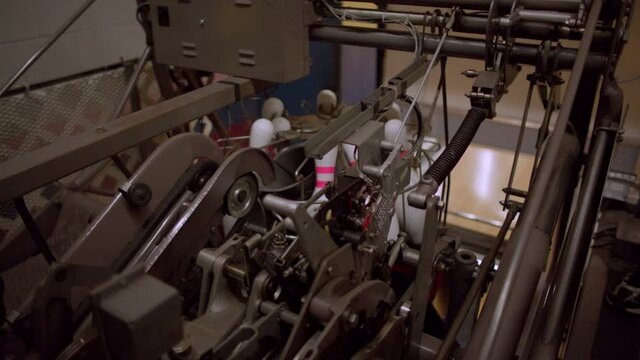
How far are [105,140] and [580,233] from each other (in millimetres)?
1038

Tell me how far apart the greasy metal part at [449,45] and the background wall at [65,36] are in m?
1.12

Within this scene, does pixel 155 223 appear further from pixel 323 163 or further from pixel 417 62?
pixel 417 62

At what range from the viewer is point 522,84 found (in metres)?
2.67

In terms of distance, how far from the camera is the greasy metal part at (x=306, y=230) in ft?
2.53

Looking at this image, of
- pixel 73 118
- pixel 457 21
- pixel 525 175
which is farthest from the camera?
pixel 525 175

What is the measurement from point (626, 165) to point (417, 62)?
1729mm

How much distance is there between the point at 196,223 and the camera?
105cm

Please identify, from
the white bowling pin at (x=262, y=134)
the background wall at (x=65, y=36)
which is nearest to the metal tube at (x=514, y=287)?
the white bowling pin at (x=262, y=134)

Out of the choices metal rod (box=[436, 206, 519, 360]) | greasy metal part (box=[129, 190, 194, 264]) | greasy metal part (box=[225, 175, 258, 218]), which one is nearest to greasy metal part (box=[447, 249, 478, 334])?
metal rod (box=[436, 206, 519, 360])

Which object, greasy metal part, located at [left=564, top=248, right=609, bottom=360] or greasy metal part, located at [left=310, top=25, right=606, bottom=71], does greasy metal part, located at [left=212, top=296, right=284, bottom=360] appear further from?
greasy metal part, located at [left=310, top=25, right=606, bottom=71]

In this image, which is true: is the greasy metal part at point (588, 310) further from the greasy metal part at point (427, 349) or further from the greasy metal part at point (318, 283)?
the greasy metal part at point (318, 283)

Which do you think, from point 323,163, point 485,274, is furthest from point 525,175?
point 485,274

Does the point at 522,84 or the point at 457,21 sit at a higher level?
the point at 457,21

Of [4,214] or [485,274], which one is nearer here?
[485,274]
